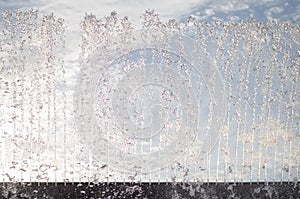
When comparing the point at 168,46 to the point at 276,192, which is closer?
the point at 276,192

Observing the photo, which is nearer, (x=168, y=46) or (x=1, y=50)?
(x=1, y=50)

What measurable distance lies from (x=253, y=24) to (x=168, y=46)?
2223mm

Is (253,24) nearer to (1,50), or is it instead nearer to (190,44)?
(190,44)

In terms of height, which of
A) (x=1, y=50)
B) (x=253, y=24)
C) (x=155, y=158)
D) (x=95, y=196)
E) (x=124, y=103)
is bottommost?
(x=95, y=196)

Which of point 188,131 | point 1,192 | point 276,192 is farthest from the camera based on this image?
point 188,131

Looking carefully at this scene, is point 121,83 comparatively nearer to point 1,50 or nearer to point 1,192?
point 1,50

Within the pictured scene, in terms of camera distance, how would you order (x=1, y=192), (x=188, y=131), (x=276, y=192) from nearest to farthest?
(x=1, y=192), (x=276, y=192), (x=188, y=131)

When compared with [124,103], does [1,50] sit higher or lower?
higher

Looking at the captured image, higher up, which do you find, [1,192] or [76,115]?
[76,115]

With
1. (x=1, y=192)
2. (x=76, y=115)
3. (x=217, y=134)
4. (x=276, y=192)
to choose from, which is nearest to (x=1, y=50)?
(x=76, y=115)

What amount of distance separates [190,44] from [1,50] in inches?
184

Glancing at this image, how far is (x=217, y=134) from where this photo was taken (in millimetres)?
16141

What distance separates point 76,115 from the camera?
1537cm

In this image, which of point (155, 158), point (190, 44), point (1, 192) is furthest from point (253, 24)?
point (1, 192)
